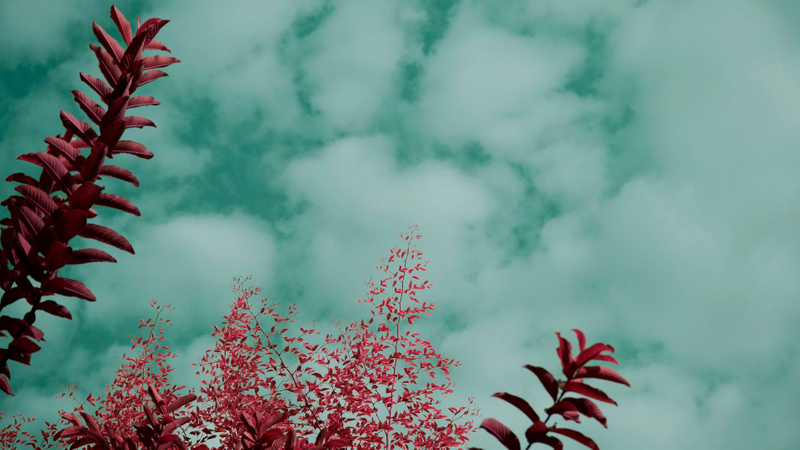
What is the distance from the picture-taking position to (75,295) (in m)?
1.42

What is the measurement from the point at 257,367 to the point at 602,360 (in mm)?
4098

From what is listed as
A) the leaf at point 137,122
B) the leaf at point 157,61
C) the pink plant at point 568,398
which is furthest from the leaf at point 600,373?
the leaf at point 157,61

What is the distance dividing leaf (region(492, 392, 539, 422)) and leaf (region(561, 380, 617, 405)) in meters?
0.10

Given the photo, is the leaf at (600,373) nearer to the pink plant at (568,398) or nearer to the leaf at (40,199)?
the pink plant at (568,398)

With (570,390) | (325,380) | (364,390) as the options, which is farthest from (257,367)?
(570,390)

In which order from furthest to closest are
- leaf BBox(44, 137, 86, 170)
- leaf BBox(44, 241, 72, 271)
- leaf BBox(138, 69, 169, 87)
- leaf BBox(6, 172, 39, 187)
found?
leaf BBox(138, 69, 169, 87)
leaf BBox(6, 172, 39, 187)
leaf BBox(44, 137, 86, 170)
leaf BBox(44, 241, 72, 271)

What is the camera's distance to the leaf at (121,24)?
163 cm

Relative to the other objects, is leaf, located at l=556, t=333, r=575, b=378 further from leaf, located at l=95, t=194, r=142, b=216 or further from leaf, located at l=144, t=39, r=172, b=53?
leaf, located at l=144, t=39, r=172, b=53

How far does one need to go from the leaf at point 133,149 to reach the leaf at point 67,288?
1.41ft

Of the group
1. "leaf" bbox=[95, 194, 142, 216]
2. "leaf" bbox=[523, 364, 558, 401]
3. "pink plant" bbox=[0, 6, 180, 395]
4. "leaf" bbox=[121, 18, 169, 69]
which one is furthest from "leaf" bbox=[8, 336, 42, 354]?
"leaf" bbox=[523, 364, 558, 401]

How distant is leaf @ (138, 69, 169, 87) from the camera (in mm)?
1676

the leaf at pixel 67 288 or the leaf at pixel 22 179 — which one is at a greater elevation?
the leaf at pixel 22 179

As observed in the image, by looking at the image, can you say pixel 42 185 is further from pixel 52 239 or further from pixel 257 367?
pixel 257 367

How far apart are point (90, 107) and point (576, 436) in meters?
1.67
